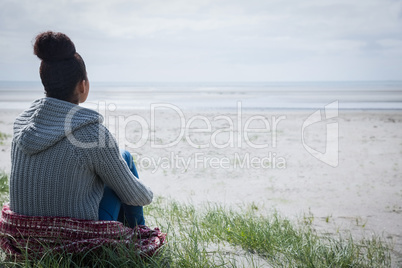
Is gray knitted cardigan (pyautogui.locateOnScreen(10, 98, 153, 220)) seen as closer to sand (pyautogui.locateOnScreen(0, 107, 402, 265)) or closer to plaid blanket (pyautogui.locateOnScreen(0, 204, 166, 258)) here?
plaid blanket (pyautogui.locateOnScreen(0, 204, 166, 258))

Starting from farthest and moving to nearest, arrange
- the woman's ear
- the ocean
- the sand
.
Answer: the ocean → the sand → the woman's ear

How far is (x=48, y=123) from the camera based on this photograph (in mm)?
1835

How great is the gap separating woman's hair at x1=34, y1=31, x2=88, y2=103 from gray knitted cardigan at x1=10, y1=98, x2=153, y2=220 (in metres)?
0.08

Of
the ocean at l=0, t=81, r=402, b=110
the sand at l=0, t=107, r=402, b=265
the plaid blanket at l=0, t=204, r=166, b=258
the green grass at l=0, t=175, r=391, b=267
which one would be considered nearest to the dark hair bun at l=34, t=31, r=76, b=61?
the plaid blanket at l=0, t=204, r=166, b=258

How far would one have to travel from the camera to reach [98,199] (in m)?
1.99

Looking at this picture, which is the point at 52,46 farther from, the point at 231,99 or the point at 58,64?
the point at 231,99

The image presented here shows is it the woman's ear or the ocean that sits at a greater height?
the ocean

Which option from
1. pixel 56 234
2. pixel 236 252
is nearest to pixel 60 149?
pixel 56 234

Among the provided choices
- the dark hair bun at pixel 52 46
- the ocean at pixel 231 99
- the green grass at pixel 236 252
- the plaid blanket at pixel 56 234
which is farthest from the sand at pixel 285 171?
the ocean at pixel 231 99

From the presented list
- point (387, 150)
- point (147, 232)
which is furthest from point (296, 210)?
point (387, 150)

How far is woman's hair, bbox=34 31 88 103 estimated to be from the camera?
182cm

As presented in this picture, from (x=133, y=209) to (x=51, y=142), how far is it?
730 mm

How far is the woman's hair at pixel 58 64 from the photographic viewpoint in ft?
5.98

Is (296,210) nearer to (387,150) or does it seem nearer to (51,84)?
(51,84)
